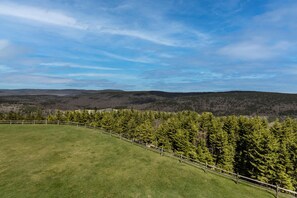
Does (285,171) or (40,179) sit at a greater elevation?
(40,179)

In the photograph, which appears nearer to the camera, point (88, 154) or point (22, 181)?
point (22, 181)

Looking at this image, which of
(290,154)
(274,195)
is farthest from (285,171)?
(274,195)

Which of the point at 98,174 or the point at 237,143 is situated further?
the point at 237,143

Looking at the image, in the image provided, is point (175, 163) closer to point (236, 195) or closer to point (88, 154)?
point (236, 195)

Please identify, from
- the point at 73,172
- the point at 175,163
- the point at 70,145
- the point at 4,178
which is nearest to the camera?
the point at 4,178

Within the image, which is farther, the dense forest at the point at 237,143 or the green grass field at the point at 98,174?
the dense forest at the point at 237,143

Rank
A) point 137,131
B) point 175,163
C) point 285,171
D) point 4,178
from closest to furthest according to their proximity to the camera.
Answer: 1. point 4,178
2. point 175,163
3. point 285,171
4. point 137,131

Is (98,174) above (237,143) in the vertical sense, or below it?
above

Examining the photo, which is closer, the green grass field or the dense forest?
the green grass field
